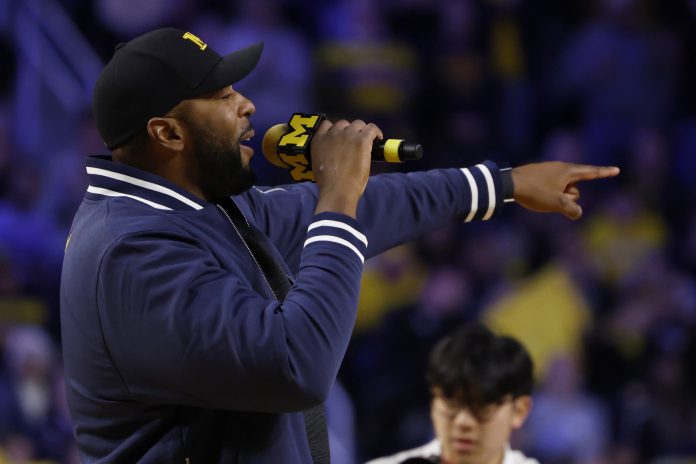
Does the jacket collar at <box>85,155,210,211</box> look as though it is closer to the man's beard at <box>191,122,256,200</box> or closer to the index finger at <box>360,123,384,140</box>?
the man's beard at <box>191,122,256,200</box>

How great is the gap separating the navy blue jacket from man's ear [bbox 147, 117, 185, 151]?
7 cm

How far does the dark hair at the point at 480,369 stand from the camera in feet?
10.4

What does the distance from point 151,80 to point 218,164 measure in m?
0.21

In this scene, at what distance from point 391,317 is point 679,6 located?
279 cm

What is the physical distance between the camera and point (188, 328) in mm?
2104

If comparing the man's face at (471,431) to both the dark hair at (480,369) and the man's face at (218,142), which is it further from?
the man's face at (218,142)

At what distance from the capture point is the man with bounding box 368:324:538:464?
123 inches

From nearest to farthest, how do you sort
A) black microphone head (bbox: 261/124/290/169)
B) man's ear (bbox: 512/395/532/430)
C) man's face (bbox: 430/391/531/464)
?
black microphone head (bbox: 261/124/290/169) → man's face (bbox: 430/391/531/464) → man's ear (bbox: 512/395/532/430)

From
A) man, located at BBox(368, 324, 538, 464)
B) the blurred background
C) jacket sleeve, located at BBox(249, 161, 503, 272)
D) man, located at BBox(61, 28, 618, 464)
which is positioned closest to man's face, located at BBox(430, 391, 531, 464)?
man, located at BBox(368, 324, 538, 464)

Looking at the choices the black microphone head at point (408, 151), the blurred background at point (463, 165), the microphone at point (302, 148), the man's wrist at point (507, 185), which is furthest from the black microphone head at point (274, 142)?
the blurred background at point (463, 165)

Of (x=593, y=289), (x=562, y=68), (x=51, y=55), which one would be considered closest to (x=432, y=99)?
(x=562, y=68)

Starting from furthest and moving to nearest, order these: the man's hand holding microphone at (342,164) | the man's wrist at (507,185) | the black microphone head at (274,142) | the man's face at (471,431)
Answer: the man's face at (471,431) → the man's wrist at (507,185) → the black microphone head at (274,142) → the man's hand holding microphone at (342,164)

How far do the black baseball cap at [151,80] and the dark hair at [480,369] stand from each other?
1.17 m

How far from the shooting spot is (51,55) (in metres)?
6.97
